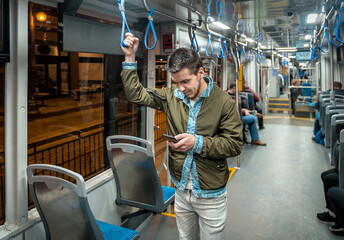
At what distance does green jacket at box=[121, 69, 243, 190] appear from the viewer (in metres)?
1.42

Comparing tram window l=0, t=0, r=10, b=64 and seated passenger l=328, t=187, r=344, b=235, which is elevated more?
tram window l=0, t=0, r=10, b=64

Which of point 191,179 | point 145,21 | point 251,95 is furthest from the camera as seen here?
point 251,95

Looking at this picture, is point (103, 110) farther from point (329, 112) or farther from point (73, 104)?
point (329, 112)

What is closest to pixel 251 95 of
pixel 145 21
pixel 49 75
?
pixel 145 21

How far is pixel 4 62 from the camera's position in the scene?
1.70m

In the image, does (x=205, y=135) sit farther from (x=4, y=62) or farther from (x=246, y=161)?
(x=246, y=161)

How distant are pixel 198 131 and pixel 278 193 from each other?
100 inches

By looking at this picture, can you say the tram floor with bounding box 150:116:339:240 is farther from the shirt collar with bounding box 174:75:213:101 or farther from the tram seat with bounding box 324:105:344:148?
the shirt collar with bounding box 174:75:213:101

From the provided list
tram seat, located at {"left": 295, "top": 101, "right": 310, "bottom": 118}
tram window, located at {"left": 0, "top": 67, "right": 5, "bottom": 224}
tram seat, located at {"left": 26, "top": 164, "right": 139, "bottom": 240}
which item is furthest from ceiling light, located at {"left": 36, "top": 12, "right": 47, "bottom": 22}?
tram seat, located at {"left": 295, "top": 101, "right": 310, "bottom": 118}

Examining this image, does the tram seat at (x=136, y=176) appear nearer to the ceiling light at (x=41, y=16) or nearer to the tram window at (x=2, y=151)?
the tram window at (x=2, y=151)

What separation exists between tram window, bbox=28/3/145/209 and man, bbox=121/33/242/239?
34.2 inches

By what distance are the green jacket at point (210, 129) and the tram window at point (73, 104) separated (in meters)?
0.88

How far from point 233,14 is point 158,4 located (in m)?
1.37

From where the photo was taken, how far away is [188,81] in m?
1.43
